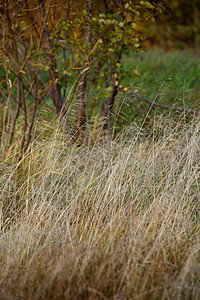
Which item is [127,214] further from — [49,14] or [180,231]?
[49,14]

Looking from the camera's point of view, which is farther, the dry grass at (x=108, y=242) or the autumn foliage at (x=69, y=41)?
the autumn foliage at (x=69, y=41)

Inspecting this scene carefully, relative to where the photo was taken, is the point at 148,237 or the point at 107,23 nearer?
the point at 148,237

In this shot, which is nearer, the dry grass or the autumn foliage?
the dry grass

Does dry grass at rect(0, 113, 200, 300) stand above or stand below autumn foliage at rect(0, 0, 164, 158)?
below

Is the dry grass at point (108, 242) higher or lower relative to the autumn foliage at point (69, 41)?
lower

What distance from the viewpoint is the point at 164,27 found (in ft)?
55.8

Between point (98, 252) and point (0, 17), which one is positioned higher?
point (0, 17)

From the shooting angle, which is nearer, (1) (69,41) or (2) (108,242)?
(2) (108,242)

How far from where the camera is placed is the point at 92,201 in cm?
281

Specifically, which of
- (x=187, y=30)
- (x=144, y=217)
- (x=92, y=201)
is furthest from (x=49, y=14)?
(x=187, y=30)

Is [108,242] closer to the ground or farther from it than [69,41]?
closer to the ground

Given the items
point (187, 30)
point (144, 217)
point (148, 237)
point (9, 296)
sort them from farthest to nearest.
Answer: point (187, 30), point (144, 217), point (148, 237), point (9, 296)

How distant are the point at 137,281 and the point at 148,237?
388 millimetres

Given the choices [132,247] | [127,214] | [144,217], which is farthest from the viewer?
[127,214]
